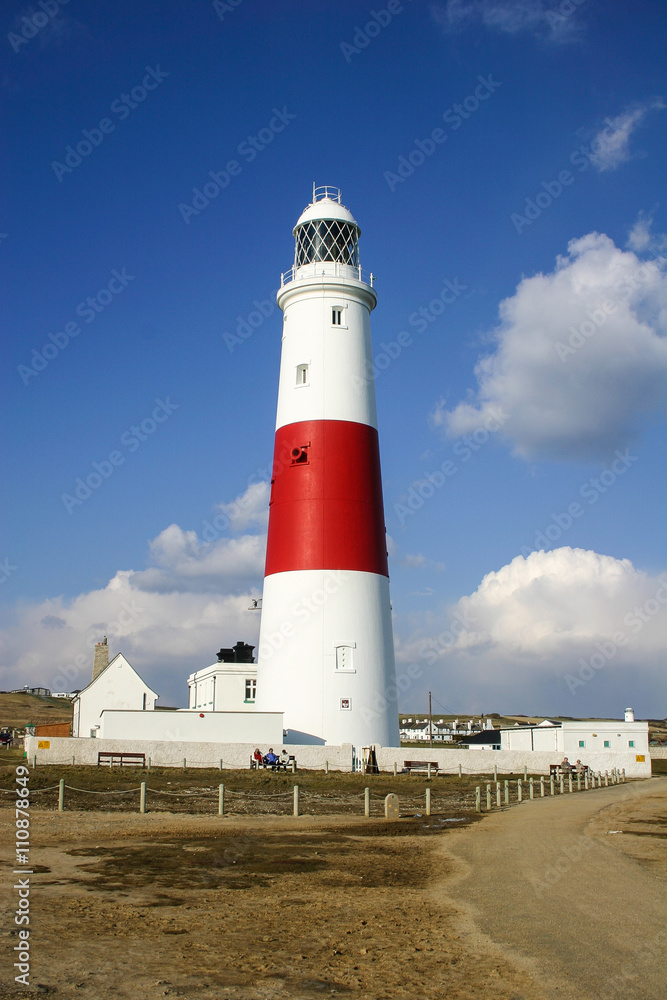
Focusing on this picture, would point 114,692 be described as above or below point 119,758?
above

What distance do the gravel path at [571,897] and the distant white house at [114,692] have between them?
32366 millimetres

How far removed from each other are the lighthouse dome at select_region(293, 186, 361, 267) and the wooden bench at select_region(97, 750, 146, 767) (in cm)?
2130

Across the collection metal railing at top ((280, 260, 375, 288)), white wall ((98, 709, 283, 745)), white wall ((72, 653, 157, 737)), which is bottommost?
white wall ((98, 709, 283, 745))

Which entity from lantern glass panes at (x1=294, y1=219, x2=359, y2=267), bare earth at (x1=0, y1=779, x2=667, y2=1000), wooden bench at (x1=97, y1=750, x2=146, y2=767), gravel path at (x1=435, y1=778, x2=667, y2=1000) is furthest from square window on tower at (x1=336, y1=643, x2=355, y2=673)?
lantern glass panes at (x1=294, y1=219, x2=359, y2=267)

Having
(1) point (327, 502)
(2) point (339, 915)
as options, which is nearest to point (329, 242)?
(1) point (327, 502)

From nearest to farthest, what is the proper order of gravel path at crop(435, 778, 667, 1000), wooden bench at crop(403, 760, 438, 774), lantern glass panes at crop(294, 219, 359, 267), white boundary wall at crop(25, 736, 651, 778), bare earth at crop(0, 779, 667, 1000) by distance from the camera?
1. bare earth at crop(0, 779, 667, 1000)
2. gravel path at crop(435, 778, 667, 1000)
3. white boundary wall at crop(25, 736, 651, 778)
4. wooden bench at crop(403, 760, 438, 774)
5. lantern glass panes at crop(294, 219, 359, 267)

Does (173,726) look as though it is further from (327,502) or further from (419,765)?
(327,502)

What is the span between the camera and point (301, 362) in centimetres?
3706

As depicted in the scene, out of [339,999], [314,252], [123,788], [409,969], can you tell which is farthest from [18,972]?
[314,252]

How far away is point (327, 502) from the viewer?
35.0 m

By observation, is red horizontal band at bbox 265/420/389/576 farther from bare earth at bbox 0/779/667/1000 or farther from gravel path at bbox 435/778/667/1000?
bare earth at bbox 0/779/667/1000

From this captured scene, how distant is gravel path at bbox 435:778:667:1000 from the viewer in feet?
28.2

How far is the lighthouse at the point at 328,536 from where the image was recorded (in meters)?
34.8

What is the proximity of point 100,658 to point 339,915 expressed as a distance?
154 feet
